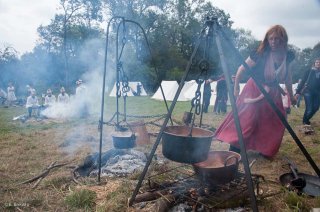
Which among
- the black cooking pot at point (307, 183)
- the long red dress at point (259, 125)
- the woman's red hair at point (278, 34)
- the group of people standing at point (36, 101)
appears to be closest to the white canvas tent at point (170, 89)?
the group of people standing at point (36, 101)

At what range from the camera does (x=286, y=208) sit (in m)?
2.98

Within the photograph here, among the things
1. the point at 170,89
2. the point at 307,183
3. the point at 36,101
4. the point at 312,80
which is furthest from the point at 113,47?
Answer: the point at 307,183

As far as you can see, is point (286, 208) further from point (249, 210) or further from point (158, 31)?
point (158, 31)

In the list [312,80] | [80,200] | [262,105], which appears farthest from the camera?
[312,80]

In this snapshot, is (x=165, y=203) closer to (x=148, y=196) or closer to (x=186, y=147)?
(x=148, y=196)

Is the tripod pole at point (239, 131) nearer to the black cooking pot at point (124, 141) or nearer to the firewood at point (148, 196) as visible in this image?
the firewood at point (148, 196)

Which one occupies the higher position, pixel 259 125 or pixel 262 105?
pixel 262 105

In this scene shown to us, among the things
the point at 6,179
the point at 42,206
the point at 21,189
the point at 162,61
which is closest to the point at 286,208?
the point at 42,206

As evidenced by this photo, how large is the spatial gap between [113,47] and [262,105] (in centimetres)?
1534

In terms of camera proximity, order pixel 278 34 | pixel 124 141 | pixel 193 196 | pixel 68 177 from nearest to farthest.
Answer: pixel 193 196
pixel 278 34
pixel 68 177
pixel 124 141

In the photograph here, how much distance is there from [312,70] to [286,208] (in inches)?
217

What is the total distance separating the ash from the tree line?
5696 mm

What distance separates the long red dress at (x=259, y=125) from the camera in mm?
4328

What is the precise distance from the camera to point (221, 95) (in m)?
11.9
